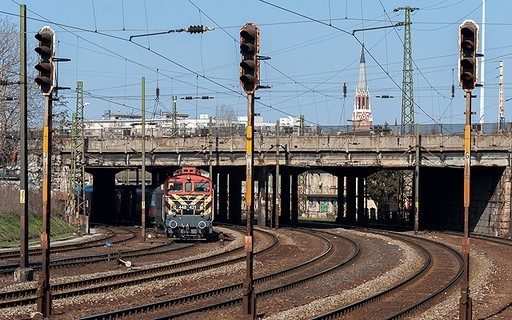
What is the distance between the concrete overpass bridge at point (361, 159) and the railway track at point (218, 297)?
22.5 m

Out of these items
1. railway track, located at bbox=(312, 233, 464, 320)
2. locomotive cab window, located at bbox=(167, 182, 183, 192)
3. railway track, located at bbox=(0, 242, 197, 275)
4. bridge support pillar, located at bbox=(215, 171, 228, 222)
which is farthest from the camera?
bridge support pillar, located at bbox=(215, 171, 228, 222)

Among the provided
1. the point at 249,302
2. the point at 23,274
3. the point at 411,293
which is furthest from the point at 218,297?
the point at 23,274

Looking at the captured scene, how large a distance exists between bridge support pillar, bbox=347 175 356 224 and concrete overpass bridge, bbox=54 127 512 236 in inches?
5.2

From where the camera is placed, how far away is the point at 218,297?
22.6m

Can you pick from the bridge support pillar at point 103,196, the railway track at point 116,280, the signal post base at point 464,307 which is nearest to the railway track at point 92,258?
the railway track at point 116,280

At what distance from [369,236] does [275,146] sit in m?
10.8

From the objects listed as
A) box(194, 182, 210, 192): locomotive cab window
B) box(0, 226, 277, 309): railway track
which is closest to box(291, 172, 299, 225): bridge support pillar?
box(194, 182, 210, 192): locomotive cab window

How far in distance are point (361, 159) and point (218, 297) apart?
111ft

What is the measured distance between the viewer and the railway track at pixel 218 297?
19234 millimetres

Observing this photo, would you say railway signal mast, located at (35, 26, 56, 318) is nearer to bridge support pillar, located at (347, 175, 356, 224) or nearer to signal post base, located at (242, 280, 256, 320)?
signal post base, located at (242, 280, 256, 320)

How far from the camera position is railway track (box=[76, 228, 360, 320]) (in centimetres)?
1923

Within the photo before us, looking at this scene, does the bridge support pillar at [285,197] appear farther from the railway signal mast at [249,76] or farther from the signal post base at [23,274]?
the railway signal mast at [249,76]

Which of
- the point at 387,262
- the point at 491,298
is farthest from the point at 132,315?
the point at 387,262

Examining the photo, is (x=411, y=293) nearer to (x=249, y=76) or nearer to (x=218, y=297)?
(x=218, y=297)
